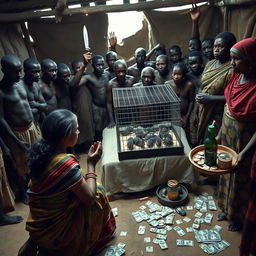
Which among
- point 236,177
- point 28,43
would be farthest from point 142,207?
point 28,43

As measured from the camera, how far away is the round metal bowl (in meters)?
3.40

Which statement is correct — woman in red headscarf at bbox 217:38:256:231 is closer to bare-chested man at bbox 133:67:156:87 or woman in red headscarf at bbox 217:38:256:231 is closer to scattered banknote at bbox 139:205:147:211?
scattered banknote at bbox 139:205:147:211

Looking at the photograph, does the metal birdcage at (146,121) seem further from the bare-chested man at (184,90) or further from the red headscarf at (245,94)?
Answer: the red headscarf at (245,94)

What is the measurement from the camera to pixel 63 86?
4.36 m

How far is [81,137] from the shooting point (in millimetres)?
4832

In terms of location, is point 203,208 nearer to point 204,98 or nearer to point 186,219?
point 186,219

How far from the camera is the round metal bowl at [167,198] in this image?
340cm

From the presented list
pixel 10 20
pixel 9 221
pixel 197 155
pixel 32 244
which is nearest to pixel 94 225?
pixel 32 244

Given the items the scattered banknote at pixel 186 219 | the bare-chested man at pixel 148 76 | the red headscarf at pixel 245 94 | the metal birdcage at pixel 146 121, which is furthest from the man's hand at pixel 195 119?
the scattered banknote at pixel 186 219

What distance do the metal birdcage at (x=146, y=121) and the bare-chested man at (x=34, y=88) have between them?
3.55 feet

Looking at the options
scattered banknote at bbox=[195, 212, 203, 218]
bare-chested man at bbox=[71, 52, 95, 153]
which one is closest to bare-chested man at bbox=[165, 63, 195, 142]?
scattered banknote at bbox=[195, 212, 203, 218]

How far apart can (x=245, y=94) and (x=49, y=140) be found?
6.00 feet

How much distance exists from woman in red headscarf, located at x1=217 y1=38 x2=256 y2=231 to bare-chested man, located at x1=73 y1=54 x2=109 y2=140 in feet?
7.78

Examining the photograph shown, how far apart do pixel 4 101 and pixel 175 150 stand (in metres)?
2.27
